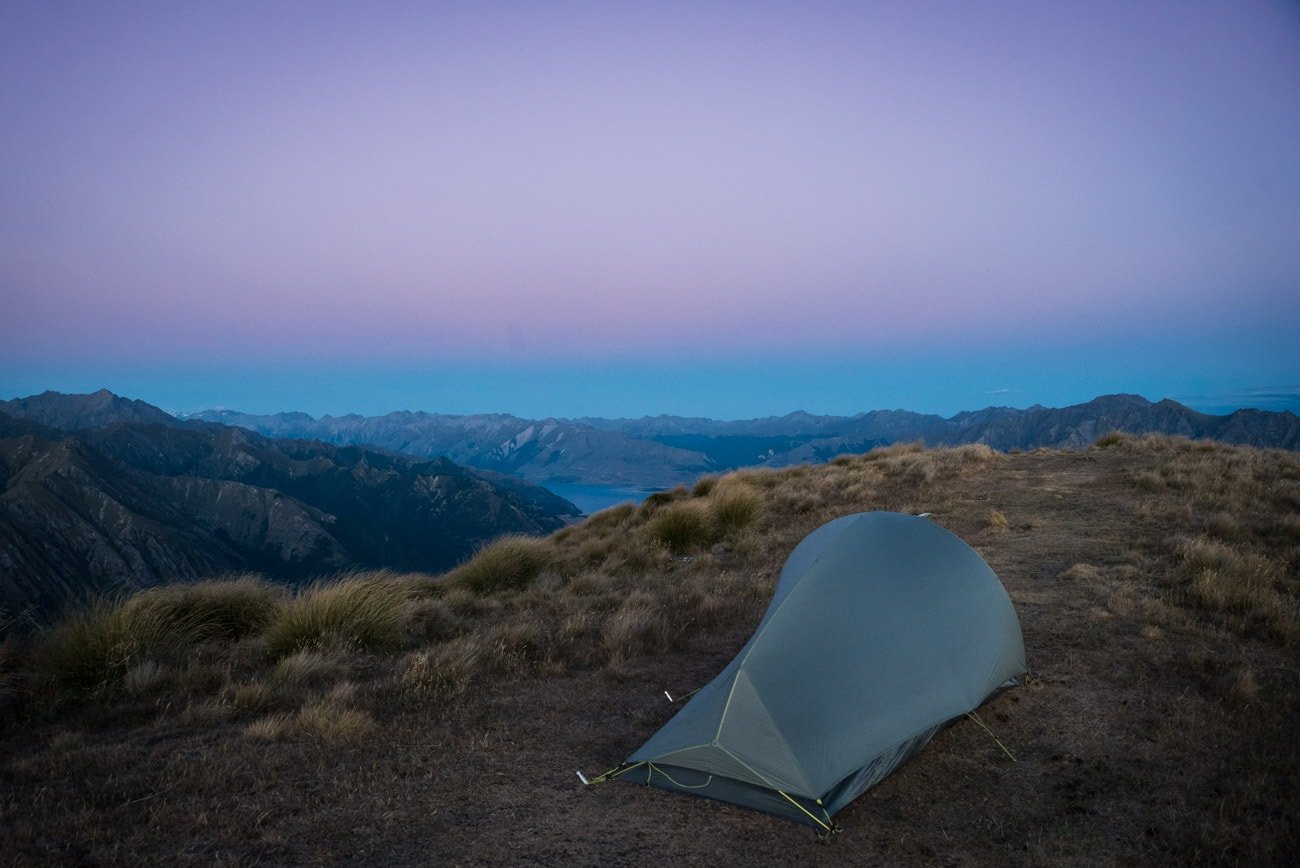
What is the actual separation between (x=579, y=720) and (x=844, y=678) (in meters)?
2.69

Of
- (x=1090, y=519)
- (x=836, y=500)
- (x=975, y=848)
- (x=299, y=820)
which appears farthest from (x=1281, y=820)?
(x=836, y=500)

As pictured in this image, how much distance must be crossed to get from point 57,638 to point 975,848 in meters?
9.36

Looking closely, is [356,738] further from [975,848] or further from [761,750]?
[975,848]

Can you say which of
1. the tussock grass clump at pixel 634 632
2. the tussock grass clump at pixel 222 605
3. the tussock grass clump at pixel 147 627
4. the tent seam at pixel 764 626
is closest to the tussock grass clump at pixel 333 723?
the tussock grass clump at pixel 147 627

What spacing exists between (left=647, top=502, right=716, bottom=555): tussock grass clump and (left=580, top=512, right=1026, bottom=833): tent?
7.01 metres

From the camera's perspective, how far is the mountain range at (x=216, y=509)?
3221 inches

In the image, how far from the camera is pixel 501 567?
1212 centimetres

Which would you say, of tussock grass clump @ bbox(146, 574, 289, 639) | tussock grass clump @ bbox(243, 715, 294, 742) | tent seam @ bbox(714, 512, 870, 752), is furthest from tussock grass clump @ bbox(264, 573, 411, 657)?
tent seam @ bbox(714, 512, 870, 752)

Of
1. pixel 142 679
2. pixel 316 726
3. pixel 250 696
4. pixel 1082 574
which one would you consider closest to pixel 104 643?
pixel 142 679

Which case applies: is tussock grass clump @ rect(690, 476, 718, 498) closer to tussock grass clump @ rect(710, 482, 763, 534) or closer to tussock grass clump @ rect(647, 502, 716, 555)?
tussock grass clump @ rect(710, 482, 763, 534)

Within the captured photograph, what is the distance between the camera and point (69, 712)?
6293 millimetres

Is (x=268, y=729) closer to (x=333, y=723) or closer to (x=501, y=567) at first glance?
(x=333, y=723)

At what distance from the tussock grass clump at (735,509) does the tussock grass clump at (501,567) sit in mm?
4034

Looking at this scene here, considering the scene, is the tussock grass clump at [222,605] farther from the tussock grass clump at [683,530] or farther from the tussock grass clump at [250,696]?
the tussock grass clump at [683,530]
